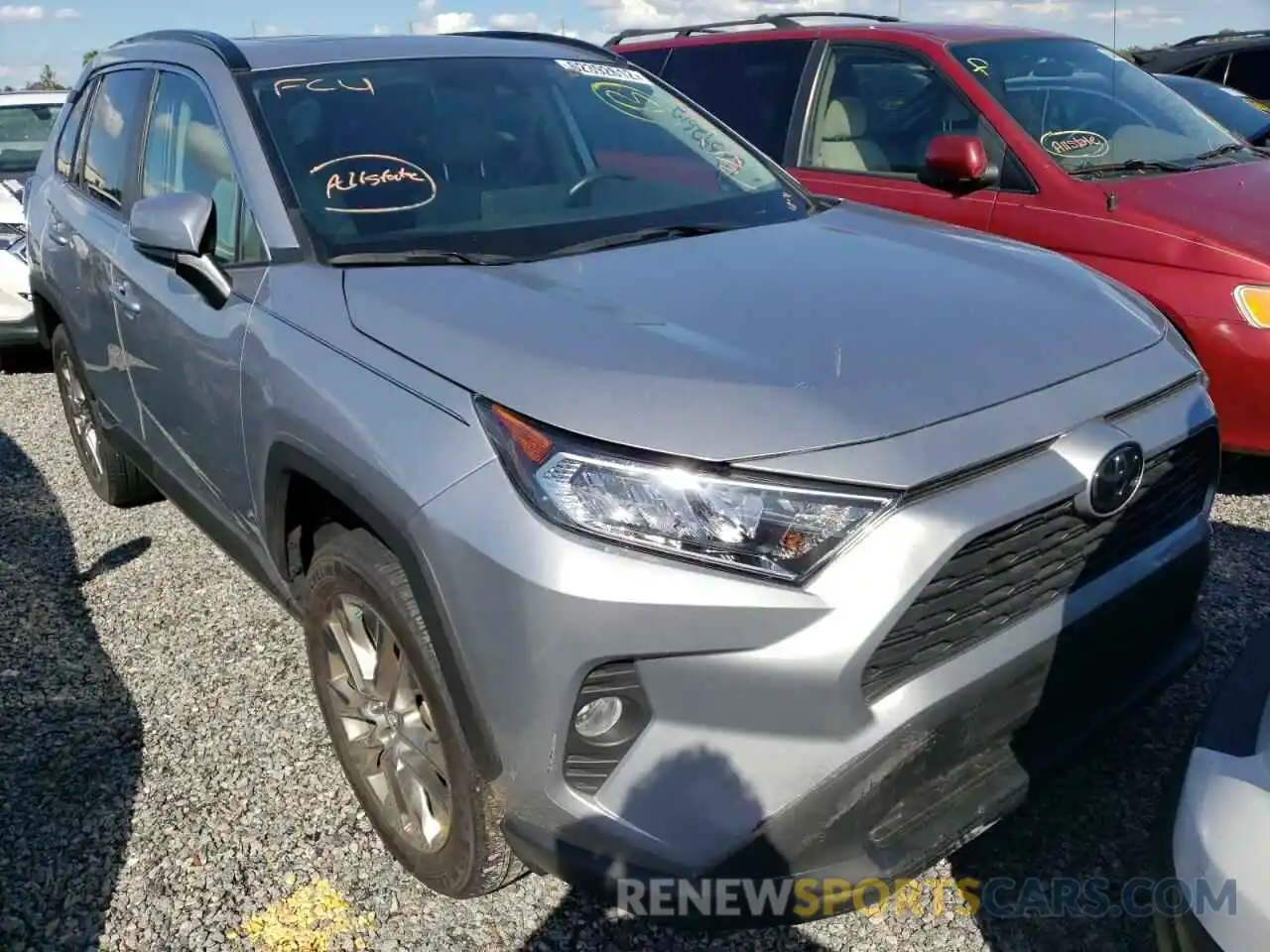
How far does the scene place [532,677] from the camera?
5.85 ft

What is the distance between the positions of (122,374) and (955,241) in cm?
257

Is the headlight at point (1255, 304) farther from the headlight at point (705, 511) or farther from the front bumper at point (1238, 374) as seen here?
the headlight at point (705, 511)

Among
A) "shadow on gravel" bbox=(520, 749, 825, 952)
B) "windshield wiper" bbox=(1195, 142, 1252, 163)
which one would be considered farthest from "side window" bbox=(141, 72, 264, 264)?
"windshield wiper" bbox=(1195, 142, 1252, 163)

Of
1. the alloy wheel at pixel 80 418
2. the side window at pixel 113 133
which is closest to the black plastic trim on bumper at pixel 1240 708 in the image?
the side window at pixel 113 133

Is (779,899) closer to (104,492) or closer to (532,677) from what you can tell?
(532,677)

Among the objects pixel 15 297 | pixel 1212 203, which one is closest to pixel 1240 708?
pixel 1212 203

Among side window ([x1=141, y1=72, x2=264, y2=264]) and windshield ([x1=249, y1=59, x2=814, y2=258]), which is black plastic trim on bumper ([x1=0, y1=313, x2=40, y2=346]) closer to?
side window ([x1=141, y1=72, x2=264, y2=264])

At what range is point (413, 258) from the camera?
241 centimetres

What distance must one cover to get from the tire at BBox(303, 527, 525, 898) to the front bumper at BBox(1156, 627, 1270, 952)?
114cm

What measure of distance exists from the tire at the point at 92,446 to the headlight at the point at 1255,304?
3.99m

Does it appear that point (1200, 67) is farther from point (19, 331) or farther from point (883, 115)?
point (19, 331)

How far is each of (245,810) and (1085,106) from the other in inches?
166

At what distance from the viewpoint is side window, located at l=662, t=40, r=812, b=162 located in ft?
16.4

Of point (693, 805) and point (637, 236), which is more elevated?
point (637, 236)
